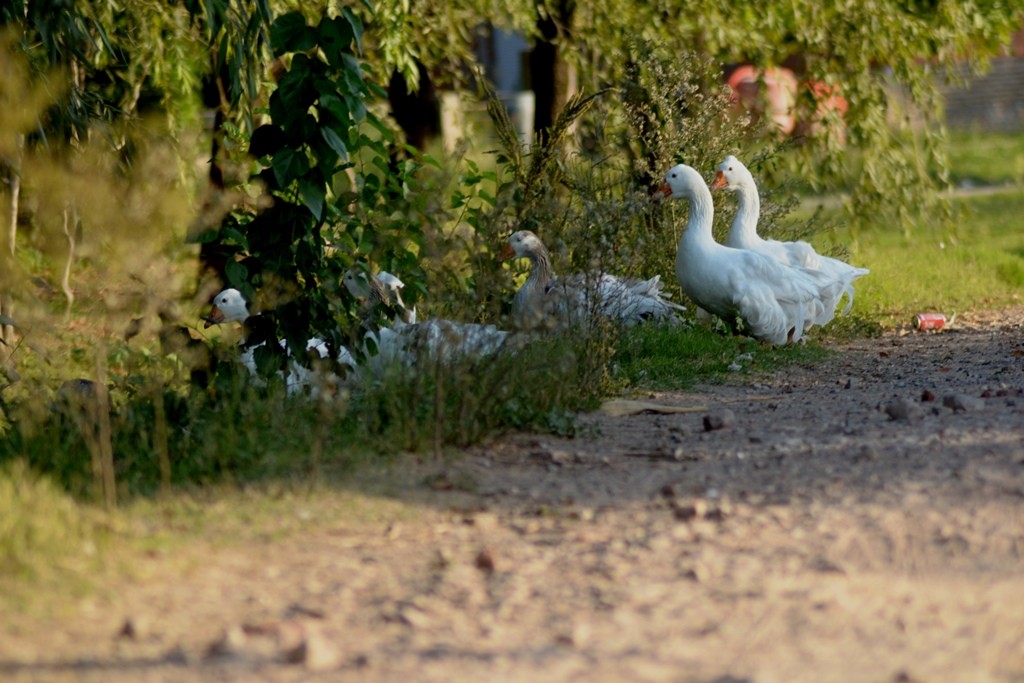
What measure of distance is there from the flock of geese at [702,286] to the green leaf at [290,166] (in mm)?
1053

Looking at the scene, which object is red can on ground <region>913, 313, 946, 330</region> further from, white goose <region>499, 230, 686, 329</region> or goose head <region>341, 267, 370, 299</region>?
goose head <region>341, 267, 370, 299</region>

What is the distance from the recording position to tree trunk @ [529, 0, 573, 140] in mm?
10539

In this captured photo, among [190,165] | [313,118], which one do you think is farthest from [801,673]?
[190,165]

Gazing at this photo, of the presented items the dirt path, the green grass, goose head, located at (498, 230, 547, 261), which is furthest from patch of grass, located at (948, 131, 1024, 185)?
the dirt path

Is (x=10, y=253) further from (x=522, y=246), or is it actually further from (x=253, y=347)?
(x=522, y=246)

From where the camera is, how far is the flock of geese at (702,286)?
6.64 meters

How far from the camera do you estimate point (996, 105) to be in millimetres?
29062

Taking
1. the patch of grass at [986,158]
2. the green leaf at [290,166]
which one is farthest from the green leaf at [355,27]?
the patch of grass at [986,158]

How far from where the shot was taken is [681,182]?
8078 mm

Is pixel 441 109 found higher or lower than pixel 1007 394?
higher

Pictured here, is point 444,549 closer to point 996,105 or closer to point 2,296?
point 2,296

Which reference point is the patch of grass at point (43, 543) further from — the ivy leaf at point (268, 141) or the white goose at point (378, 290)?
the white goose at point (378, 290)

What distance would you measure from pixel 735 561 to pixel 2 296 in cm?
469

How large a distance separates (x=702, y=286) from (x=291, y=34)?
10.9 feet
